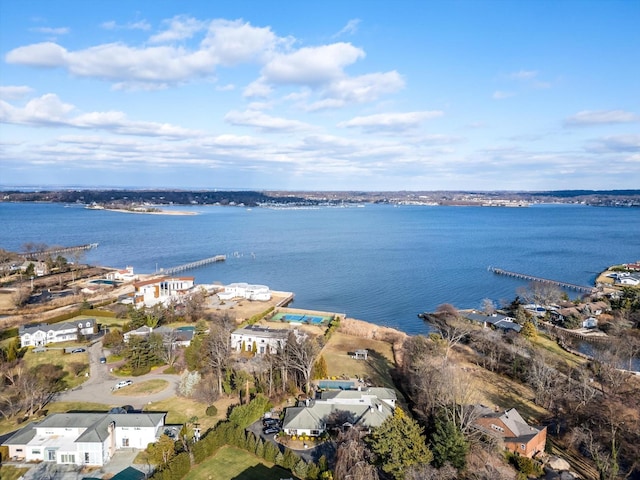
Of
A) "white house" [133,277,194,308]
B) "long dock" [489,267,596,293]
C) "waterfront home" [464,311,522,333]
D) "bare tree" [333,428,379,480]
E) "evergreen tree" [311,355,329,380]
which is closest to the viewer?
"bare tree" [333,428,379,480]

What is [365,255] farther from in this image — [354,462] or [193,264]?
[354,462]

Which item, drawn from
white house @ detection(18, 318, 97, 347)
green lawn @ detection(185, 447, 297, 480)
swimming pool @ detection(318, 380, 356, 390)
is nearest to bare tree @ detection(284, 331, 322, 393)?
swimming pool @ detection(318, 380, 356, 390)

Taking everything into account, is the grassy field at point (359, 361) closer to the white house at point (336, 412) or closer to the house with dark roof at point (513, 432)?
the white house at point (336, 412)

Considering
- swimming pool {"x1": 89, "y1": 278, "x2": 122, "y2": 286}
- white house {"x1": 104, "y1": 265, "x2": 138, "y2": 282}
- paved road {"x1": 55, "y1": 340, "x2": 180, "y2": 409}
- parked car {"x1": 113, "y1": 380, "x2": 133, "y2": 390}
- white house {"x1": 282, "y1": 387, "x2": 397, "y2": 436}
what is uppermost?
white house {"x1": 104, "y1": 265, "x2": 138, "y2": 282}

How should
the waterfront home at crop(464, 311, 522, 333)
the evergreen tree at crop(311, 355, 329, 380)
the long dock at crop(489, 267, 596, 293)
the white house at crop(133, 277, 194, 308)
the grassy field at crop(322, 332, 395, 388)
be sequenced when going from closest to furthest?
the evergreen tree at crop(311, 355, 329, 380), the grassy field at crop(322, 332, 395, 388), the waterfront home at crop(464, 311, 522, 333), the white house at crop(133, 277, 194, 308), the long dock at crop(489, 267, 596, 293)

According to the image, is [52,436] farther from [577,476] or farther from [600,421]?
[600,421]

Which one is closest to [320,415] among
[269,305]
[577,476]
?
[577,476]

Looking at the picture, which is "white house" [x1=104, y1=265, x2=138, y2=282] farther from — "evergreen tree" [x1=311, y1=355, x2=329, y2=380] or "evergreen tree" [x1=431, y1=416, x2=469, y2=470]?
"evergreen tree" [x1=431, y1=416, x2=469, y2=470]
